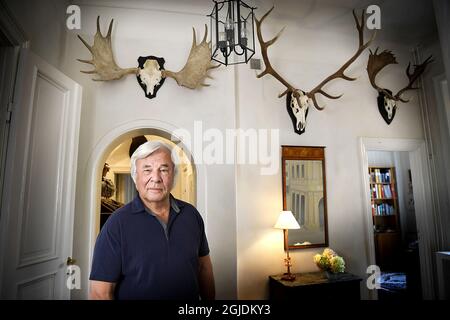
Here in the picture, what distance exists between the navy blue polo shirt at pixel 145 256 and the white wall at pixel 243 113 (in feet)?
1.61

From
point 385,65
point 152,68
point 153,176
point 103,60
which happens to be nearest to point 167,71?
→ point 152,68

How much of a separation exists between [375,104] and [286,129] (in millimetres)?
581

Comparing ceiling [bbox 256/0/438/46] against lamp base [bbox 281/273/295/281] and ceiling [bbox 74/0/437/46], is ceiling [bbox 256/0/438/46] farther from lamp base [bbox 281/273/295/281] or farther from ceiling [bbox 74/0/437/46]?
lamp base [bbox 281/273/295/281]

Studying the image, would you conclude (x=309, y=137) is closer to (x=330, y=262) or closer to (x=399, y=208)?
(x=399, y=208)

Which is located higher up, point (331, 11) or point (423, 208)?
point (331, 11)

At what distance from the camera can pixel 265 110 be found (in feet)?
5.65

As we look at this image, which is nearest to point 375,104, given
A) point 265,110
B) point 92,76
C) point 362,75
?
point 362,75

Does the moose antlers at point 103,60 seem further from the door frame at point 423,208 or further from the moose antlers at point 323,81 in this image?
the door frame at point 423,208

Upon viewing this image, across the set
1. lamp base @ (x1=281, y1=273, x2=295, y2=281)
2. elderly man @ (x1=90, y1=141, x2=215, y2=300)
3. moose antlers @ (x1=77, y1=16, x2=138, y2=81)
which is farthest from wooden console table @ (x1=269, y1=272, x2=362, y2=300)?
moose antlers @ (x1=77, y1=16, x2=138, y2=81)

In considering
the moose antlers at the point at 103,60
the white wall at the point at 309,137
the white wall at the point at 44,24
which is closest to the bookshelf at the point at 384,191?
the white wall at the point at 309,137

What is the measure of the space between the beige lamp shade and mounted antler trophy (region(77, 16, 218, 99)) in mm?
982

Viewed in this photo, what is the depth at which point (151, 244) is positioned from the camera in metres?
0.91

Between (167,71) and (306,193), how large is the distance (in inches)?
49.3

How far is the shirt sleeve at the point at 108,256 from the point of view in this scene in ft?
2.77
